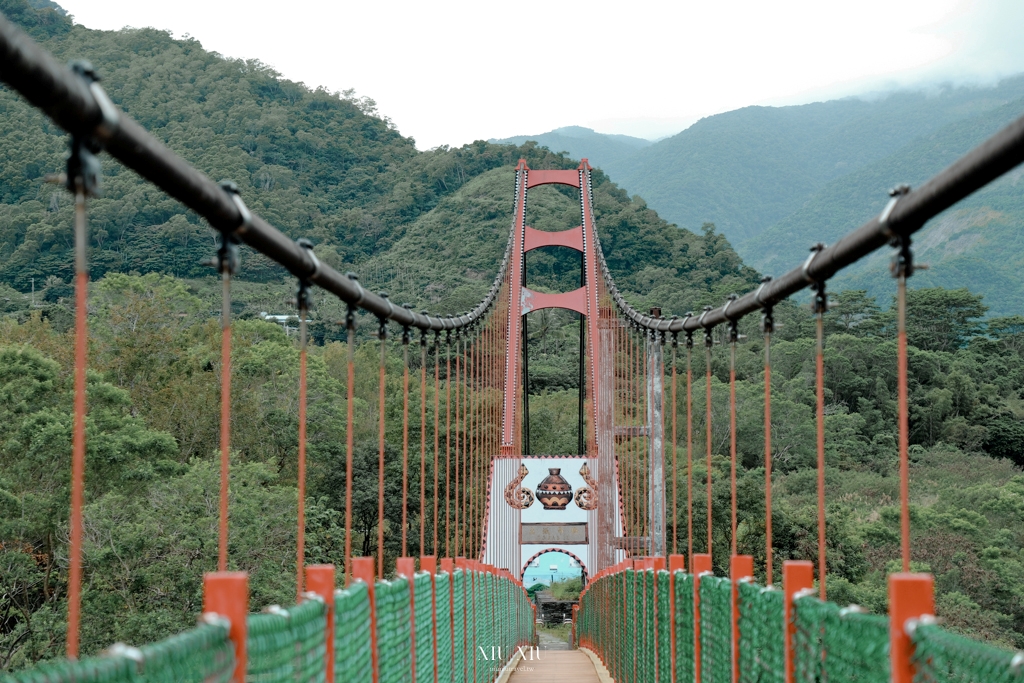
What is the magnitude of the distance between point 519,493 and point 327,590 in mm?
16101

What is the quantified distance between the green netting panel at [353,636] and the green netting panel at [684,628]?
4.67ft

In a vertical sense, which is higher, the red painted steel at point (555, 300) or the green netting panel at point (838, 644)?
the red painted steel at point (555, 300)

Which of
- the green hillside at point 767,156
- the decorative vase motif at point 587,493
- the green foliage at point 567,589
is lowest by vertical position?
the green foliage at point 567,589

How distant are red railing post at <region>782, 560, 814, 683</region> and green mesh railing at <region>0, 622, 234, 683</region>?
4.32 ft

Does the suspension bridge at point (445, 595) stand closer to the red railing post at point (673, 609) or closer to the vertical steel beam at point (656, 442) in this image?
the red railing post at point (673, 609)

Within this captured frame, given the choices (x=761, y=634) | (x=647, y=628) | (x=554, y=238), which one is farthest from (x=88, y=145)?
(x=554, y=238)

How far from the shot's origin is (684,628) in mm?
4098

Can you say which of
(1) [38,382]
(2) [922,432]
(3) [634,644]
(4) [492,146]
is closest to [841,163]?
(4) [492,146]

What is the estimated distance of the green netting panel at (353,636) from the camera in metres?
2.54

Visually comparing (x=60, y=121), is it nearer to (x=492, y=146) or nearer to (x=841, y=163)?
(x=492, y=146)

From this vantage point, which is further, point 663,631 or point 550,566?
point 550,566

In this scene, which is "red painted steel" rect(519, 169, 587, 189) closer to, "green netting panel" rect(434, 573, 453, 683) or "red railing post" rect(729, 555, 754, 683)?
"green netting panel" rect(434, 573, 453, 683)

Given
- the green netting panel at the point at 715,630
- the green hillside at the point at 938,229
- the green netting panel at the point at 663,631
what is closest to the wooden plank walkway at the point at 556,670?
the green netting panel at the point at 663,631

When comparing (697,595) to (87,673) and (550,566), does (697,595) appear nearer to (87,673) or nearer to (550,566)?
(87,673)
